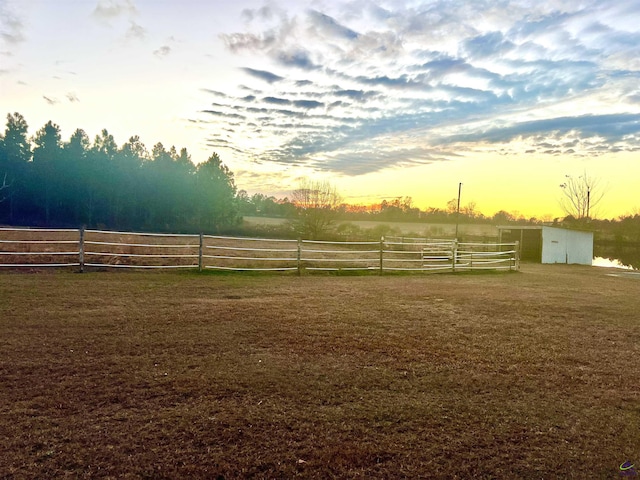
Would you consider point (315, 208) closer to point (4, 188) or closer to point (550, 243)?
point (550, 243)

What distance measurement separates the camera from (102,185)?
43.2 m

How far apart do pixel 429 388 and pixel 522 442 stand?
3.32ft

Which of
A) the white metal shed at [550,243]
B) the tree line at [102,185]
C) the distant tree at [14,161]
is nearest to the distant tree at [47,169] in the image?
the tree line at [102,185]

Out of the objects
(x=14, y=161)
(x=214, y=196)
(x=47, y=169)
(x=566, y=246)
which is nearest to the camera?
(x=566, y=246)

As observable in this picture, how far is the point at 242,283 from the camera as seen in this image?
1030 cm

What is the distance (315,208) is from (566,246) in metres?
19.3

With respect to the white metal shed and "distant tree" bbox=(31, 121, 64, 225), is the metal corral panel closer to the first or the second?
the white metal shed

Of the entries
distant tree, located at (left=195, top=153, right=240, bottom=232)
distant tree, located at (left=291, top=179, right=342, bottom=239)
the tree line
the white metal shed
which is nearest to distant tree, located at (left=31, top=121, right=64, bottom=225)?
the tree line

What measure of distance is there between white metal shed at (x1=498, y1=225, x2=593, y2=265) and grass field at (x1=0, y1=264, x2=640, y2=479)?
1893cm

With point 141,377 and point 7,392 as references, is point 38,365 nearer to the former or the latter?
point 7,392

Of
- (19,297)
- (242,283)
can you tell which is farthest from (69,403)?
(242,283)

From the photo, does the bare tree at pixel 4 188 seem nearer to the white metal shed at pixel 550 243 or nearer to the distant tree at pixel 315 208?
the distant tree at pixel 315 208

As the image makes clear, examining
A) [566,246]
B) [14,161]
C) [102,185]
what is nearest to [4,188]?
[14,161]

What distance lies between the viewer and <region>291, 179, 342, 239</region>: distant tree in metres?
34.9
